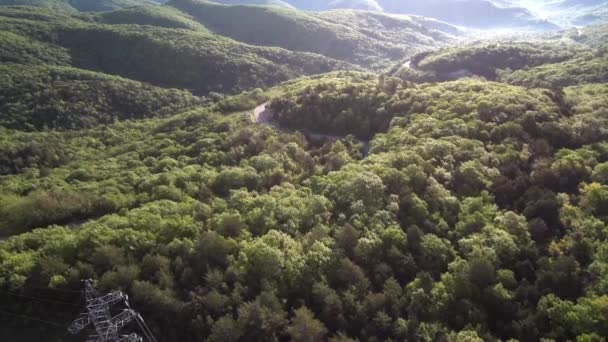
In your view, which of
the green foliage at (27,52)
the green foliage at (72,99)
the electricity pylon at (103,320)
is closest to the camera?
the electricity pylon at (103,320)

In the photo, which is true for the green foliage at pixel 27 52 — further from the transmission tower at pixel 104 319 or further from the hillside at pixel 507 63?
the transmission tower at pixel 104 319

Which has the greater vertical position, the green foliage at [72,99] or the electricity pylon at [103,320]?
the electricity pylon at [103,320]

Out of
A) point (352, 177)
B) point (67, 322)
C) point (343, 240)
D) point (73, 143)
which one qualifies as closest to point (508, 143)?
point (352, 177)

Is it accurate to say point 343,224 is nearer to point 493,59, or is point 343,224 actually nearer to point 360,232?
point 360,232

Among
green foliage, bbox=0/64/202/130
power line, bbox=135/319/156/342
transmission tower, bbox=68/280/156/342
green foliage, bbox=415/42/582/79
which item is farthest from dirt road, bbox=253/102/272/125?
green foliage, bbox=415/42/582/79

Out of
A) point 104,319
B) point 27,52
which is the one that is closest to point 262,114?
point 104,319

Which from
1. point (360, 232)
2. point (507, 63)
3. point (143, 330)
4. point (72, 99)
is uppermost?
point (507, 63)

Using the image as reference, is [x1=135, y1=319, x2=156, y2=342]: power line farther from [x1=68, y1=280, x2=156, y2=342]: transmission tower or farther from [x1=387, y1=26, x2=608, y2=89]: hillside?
[x1=387, y1=26, x2=608, y2=89]: hillside

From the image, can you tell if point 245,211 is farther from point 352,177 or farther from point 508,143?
point 508,143

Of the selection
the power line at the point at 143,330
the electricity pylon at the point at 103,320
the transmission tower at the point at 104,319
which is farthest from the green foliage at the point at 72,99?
the electricity pylon at the point at 103,320
